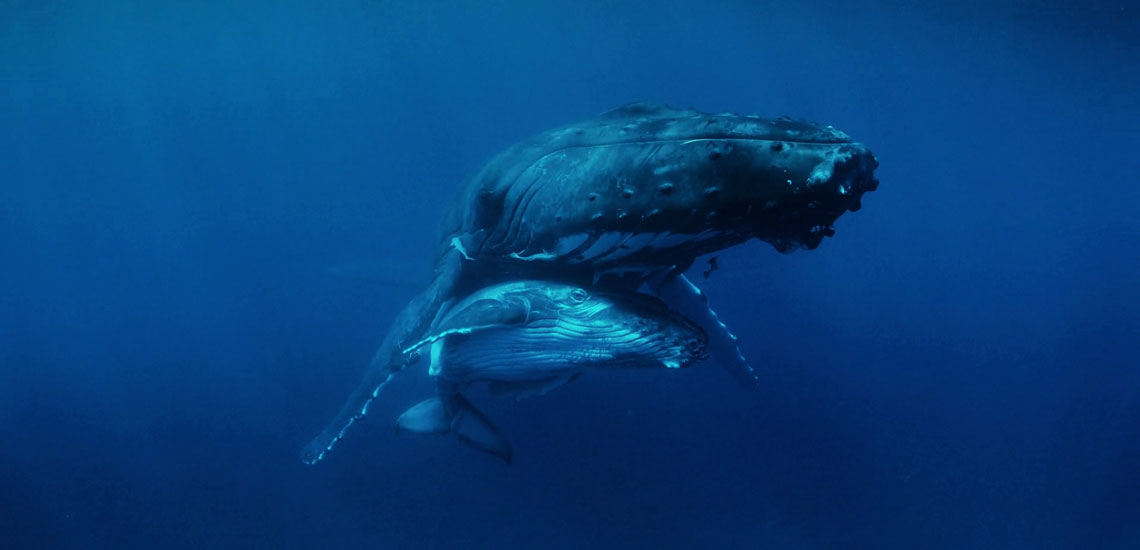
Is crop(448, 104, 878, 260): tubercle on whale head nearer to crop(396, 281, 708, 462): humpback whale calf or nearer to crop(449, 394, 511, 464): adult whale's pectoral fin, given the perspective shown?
crop(396, 281, 708, 462): humpback whale calf

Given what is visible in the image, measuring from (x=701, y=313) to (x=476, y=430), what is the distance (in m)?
2.43

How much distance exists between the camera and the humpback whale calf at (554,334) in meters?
3.98

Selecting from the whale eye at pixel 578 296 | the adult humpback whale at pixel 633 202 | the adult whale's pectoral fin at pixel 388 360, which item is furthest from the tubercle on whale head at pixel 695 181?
the adult whale's pectoral fin at pixel 388 360

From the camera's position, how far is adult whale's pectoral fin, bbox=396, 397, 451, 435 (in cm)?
564

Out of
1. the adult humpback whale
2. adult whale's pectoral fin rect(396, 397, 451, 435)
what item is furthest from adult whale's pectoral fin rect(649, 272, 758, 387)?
adult whale's pectoral fin rect(396, 397, 451, 435)

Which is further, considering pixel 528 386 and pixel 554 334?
pixel 528 386

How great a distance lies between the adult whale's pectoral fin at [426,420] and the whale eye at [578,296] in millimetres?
2160

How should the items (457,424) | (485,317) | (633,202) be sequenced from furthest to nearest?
1. (457,424)
2. (485,317)
3. (633,202)

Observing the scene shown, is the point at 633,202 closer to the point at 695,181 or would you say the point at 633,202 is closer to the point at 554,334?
the point at 695,181

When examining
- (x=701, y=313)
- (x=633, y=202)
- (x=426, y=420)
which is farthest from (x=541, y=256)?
(x=701, y=313)

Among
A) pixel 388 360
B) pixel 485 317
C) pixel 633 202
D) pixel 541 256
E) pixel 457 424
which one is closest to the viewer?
pixel 633 202

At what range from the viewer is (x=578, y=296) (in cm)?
408

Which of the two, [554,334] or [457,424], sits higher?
[554,334]

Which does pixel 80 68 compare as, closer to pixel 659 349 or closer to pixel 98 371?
pixel 98 371
